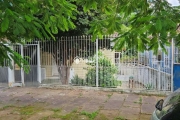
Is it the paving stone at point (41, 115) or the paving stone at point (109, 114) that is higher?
the paving stone at point (109, 114)

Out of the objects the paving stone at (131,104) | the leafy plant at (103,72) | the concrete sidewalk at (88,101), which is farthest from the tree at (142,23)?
the leafy plant at (103,72)

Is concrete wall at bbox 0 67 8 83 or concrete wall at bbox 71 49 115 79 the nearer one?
concrete wall at bbox 71 49 115 79

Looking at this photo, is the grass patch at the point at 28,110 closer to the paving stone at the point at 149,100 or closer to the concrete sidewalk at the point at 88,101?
the concrete sidewalk at the point at 88,101

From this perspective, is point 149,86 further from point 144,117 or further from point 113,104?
point 144,117

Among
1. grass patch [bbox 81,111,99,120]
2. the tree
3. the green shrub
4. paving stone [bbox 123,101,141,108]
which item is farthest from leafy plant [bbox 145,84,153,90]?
the tree

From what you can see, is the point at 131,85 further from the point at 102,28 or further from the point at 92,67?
the point at 102,28

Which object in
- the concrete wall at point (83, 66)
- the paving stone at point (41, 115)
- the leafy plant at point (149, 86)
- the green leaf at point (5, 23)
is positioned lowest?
the paving stone at point (41, 115)

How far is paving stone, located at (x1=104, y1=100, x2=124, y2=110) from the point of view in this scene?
6.14 m

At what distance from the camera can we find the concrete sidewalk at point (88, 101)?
224 inches

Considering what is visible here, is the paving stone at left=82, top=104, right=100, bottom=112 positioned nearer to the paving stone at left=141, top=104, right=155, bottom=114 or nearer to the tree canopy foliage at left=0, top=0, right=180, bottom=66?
the paving stone at left=141, top=104, right=155, bottom=114

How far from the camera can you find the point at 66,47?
871cm

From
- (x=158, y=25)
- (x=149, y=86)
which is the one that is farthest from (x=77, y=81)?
(x=158, y=25)

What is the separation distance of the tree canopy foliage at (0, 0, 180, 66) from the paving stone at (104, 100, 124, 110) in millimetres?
2400

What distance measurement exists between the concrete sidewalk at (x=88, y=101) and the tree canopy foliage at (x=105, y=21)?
2.18m
